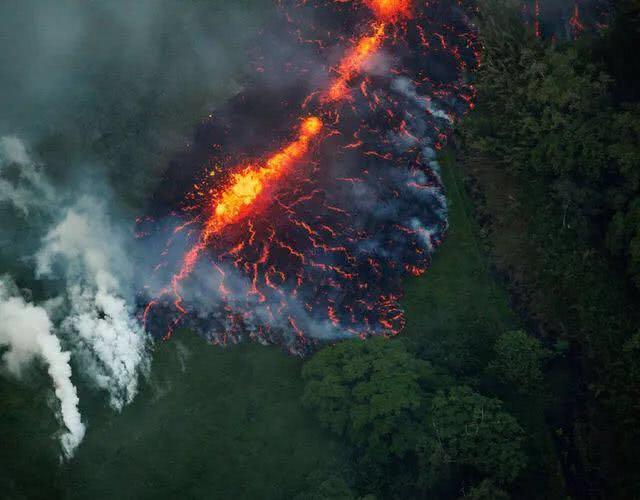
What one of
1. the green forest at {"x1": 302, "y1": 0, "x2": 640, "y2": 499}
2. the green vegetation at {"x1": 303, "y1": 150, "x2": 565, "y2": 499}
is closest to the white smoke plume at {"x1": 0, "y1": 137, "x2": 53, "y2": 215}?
the green vegetation at {"x1": 303, "y1": 150, "x2": 565, "y2": 499}

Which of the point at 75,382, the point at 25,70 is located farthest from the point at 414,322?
the point at 25,70

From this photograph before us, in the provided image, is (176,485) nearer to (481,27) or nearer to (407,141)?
(407,141)

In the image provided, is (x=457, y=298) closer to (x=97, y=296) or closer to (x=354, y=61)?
(x=354, y=61)

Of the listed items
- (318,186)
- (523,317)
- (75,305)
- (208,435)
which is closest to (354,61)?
(318,186)

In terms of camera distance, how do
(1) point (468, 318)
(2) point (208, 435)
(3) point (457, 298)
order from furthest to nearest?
(3) point (457, 298) < (1) point (468, 318) < (2) point (208, 435)

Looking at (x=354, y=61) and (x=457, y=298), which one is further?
(x=354, y=61)

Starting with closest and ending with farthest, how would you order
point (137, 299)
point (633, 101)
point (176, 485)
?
point (176, 485), point (137, 299), point (633, 101)

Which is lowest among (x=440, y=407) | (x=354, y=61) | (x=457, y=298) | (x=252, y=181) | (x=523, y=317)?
(x=440, y=407)
